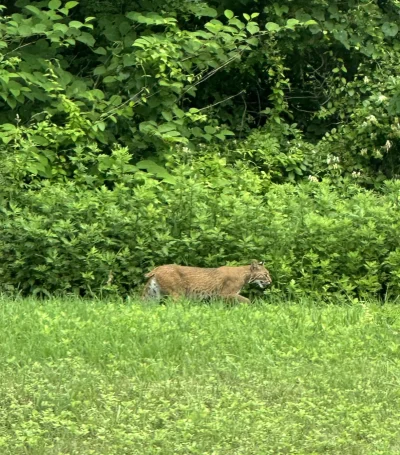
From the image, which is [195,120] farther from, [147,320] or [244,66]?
[147,320]

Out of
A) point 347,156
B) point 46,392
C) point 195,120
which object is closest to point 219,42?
point 195,120

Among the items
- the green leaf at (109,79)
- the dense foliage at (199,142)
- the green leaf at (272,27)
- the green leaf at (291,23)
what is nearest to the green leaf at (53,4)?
the dense foliage at (199,142)

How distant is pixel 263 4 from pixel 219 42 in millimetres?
1457

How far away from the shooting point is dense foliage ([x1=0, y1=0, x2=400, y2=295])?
9211 mm

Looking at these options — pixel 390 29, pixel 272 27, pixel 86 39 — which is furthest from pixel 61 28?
pixel 390 29

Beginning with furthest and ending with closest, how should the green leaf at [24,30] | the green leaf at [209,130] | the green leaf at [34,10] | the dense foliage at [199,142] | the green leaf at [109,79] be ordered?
the green leaf at [209,130] < the green leaf at [109,79] < the green leaf at [34,10] < the green leaf at [24,30] < the dense foliage at [199,142]

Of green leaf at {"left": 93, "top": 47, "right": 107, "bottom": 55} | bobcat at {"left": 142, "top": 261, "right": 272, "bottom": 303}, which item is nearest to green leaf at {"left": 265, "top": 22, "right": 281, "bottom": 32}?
green leaf at {"left": 93, "top": 47, "right": 107, "bottom": 55}

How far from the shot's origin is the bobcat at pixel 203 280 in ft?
28.4

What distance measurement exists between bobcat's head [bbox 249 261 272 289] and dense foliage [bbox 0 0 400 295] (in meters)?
0.30

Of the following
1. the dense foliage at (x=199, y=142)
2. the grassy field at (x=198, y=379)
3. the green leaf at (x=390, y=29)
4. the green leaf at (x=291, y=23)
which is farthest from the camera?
the green leaf at (x=390, y=29)

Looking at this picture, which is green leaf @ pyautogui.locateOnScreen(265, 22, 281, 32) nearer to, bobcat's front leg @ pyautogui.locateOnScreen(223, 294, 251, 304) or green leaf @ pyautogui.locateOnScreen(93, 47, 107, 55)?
green leaf @ pyautogui.locateOnScreen(93, 47, 107, 55)

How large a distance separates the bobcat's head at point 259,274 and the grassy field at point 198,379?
36 cm

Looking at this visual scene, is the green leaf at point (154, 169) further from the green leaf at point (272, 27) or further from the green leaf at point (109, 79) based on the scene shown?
the green leaf at point (272, 27)

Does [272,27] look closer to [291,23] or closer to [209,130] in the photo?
[291,23]
